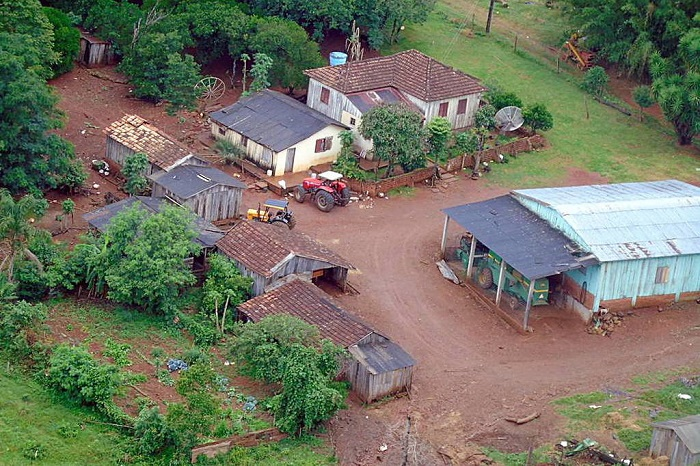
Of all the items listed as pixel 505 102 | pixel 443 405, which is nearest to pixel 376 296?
pixel 443 405

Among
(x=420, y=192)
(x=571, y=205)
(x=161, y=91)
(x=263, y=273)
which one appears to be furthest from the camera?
(x=161, y=91)

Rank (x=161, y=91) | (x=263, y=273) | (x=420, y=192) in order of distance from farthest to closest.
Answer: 1. (x=161, y=91)
2. (x=420, y=192)
3. (x=263, y=273)

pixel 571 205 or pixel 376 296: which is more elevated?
pixel 571 205

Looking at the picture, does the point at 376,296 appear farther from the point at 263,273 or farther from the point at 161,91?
the point at 161,91

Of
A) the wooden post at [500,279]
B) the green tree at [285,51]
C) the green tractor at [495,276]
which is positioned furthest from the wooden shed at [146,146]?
the wooden post at [500,279]

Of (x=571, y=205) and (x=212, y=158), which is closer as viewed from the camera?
(x=571, y=205)

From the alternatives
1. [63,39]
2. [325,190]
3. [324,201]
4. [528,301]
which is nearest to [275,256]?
[324,201]

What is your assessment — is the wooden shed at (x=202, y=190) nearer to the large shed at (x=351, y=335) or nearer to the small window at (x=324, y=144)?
the small window at (x=324, y=144)
